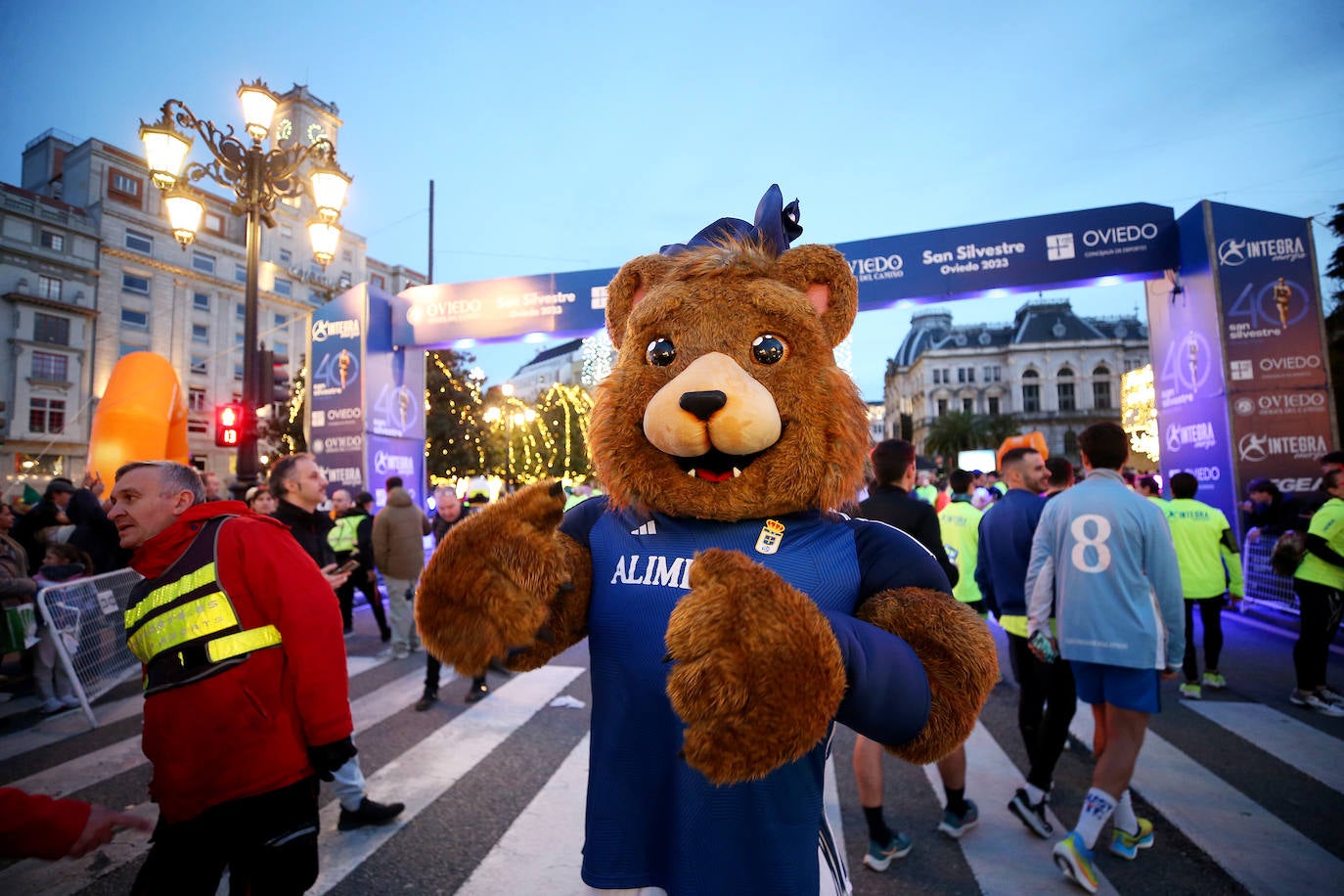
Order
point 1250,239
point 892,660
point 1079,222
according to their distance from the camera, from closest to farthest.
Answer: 1. point 892,660
2. point 1250,239
3. point 1079,222

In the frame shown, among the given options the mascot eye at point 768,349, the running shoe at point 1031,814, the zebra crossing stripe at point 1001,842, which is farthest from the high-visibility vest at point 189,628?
the running shoe at point 1031,814

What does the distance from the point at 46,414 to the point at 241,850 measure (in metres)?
42.3

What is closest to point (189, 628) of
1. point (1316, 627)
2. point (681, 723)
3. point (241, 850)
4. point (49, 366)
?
point (241, 850)

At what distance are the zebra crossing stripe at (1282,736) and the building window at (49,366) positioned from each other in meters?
44.9

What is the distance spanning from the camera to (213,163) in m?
7.87

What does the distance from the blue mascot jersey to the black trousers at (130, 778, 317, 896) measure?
1437 millimetres

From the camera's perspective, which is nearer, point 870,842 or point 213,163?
point 870,842

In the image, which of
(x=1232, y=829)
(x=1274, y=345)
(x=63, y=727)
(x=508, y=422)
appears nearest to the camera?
(x=1232, y=829)

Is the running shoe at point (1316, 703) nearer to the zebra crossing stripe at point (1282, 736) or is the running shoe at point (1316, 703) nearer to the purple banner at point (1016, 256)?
the zebra crossing stripe at point (1282, 736)

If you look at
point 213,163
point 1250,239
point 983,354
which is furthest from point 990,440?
point 213,163

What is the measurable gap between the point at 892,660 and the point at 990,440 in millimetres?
67512

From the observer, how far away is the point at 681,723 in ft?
4.65

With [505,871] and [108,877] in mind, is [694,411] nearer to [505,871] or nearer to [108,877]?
[505,871]

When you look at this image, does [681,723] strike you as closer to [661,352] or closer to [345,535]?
[661,352]
